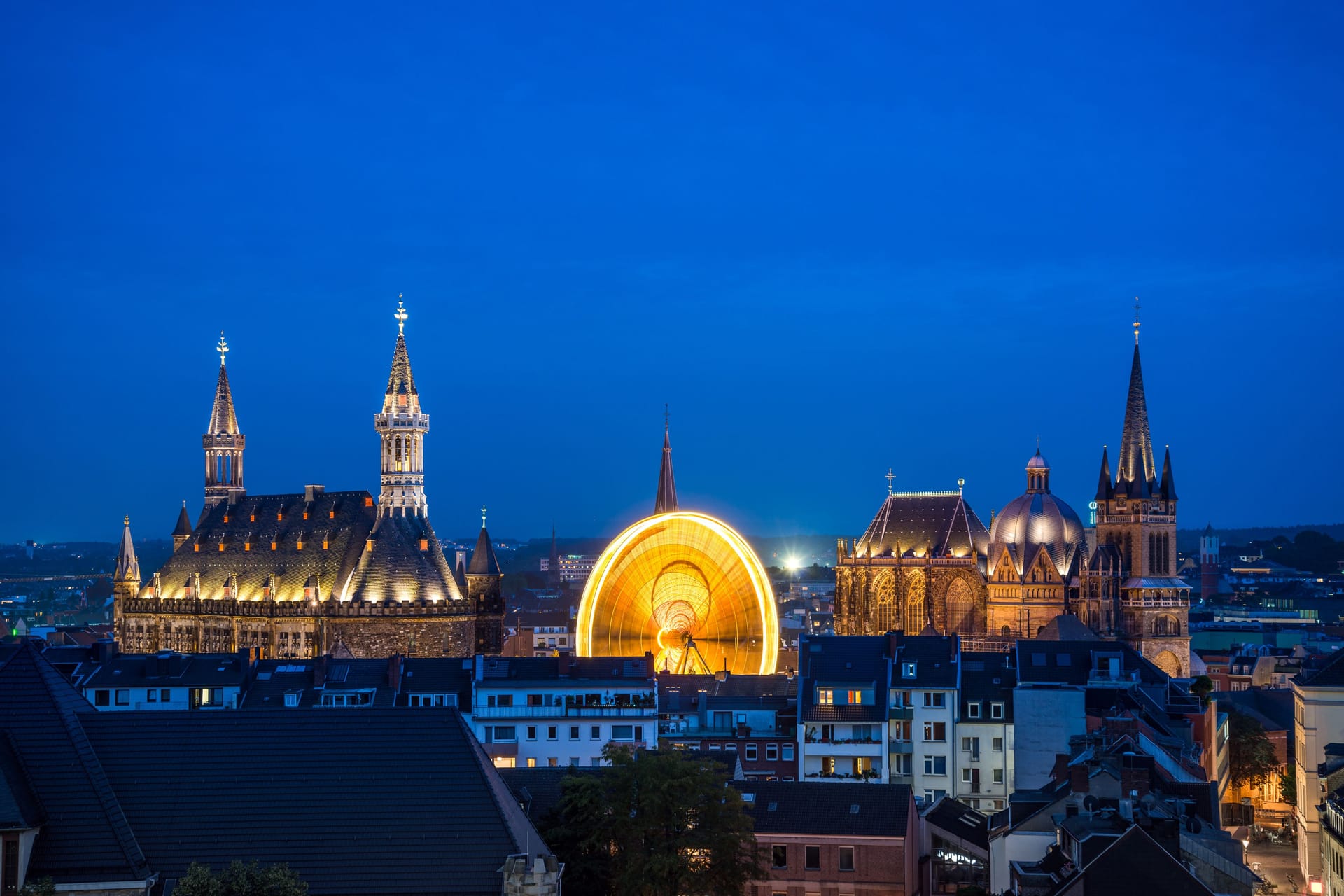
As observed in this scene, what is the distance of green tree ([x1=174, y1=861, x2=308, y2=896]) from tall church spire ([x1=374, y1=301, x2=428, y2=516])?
278 feet

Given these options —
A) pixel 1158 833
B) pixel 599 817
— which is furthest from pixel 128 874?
pixel 1158 833

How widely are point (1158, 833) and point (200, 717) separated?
24.4 m

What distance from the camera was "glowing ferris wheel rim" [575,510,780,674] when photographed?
10031cm

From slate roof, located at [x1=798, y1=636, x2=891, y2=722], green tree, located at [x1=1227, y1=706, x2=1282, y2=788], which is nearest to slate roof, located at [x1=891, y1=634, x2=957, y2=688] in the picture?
slate roof, located at [x1=798, y1=636, x2=891, y2=722]

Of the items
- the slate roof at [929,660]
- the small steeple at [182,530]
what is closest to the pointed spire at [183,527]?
the small steeple at [182,530]

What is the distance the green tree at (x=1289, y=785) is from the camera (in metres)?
96.8

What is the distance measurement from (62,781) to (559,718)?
1768 inches

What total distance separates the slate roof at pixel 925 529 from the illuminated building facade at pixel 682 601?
2563 inches

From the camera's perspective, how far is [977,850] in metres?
66.4

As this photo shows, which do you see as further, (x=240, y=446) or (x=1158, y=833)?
(x=240, y=446)

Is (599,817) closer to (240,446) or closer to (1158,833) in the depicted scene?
(1158,833)

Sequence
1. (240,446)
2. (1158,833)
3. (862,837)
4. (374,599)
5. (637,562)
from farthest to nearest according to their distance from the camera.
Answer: (240,446) → (374,599) → (637,562) → (862,837) → (1158,833)

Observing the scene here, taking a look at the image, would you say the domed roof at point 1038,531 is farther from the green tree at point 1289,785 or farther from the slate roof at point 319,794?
the slate roof at point 319,794

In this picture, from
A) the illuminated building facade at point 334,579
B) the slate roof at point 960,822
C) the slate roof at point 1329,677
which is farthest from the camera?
the illuminated building facade at point 334,579
